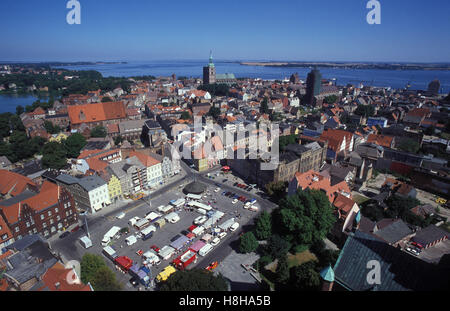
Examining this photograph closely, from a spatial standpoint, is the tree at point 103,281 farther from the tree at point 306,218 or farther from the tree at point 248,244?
the tree at point 306,218

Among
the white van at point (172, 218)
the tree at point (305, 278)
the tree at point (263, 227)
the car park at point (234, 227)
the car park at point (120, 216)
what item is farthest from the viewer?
the car park at point (120, 216)

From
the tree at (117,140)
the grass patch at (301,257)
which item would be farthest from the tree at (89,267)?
the tree at (117,140)

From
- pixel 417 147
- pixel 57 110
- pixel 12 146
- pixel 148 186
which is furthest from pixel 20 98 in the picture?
pixel 417 147

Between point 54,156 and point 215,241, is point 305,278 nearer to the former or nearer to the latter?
point 215,241

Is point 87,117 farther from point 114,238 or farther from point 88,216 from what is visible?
point 114,238

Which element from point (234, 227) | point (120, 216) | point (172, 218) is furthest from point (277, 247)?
point (120, 216)

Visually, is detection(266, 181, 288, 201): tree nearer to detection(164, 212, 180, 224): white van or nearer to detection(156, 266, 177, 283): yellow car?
detection(164, 212, 180, 224): white van

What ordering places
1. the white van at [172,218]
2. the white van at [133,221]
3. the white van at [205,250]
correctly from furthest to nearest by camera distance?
the white van at [172,218] < the white van at [133,221] < the white van at [205,250]
